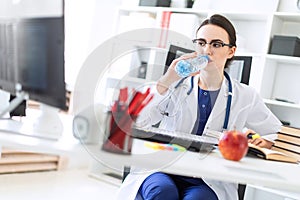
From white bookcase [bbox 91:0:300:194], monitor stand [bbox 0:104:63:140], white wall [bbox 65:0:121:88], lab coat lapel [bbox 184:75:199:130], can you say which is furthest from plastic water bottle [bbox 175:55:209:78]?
white wall [bbox 65:0:121:88]

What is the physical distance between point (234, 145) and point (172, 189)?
0.33 m

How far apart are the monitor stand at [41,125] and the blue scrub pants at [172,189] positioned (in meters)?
0.40

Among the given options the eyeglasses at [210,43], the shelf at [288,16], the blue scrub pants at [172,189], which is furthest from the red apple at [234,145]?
the shelf at [288,16]

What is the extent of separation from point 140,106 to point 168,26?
209 centimetres

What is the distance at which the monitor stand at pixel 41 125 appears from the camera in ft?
3.76

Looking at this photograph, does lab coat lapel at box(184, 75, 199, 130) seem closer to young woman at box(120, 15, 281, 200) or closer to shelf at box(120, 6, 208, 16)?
young woman at box(120, 15, 281, 200)

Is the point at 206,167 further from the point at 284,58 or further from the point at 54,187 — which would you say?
the point at 54,187

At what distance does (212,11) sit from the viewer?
9.69ft

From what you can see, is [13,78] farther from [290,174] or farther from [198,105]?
[290,174]

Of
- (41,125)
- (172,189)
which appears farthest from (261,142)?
(41,125)

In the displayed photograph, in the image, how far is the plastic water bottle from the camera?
4.66 feet

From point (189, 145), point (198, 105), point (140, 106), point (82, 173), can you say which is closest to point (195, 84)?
point (198, 105)

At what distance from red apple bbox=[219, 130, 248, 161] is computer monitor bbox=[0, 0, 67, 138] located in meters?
0.50

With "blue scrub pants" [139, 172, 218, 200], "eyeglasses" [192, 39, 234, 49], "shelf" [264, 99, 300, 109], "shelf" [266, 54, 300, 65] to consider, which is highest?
"eyeglasses" [192, 39, 234, 49]
